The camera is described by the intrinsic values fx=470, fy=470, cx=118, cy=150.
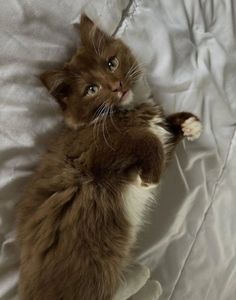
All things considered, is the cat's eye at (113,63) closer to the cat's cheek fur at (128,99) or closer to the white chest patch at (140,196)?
the cat's cheek fur at (128,99)

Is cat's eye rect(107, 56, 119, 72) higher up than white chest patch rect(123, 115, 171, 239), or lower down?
higher up

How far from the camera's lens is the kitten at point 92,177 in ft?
4.47

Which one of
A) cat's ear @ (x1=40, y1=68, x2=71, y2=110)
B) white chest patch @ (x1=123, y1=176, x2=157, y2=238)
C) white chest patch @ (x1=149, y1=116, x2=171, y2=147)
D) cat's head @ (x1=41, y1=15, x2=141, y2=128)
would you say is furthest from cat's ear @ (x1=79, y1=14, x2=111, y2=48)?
white chest patch @ (x1=123, y1=176, x2=157, y2=238)

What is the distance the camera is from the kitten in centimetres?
136

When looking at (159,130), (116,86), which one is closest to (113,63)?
(116,86)

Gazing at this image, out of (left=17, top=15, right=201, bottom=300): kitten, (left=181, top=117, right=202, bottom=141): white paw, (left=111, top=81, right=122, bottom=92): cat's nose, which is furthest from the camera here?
(left=181, top=117, right=202, bottom=141): white paw

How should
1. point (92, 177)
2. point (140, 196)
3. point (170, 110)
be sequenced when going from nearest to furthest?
point (92, 177) → point (140, 196) → point (170, 110)

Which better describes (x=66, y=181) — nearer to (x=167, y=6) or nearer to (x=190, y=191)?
(x=190, y=191)

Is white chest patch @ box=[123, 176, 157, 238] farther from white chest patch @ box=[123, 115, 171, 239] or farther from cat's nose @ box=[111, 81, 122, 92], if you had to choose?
cat's nose @ box=[111, 81, 122, 92]

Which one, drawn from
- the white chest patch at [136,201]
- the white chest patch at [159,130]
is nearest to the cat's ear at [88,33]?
the white chest patch at [159,130]

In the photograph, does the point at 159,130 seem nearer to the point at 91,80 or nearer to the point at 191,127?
the point at 191,127

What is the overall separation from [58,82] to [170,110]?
1.50ft

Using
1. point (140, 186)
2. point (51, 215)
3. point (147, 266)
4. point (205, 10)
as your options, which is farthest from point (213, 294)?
point (205, 10)

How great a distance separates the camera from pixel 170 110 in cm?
174
